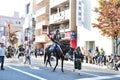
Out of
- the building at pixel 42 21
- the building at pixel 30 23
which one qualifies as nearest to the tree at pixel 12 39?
the building at pixel 30 23

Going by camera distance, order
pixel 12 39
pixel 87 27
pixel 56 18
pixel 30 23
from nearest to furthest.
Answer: pixel 87 27, pixel 56 18, pixel 30 23, pixel 12 39

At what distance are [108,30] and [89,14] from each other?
1292 centimetres

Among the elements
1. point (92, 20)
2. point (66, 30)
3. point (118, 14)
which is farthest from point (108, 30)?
point (66, 30)

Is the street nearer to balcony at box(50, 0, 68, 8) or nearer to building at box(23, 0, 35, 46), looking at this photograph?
balcony at box(50, 0, 68, 8)

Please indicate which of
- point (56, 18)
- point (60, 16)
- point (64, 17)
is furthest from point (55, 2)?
point (64, 17)

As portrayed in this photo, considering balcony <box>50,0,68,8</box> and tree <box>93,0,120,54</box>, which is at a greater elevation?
balcony <box>50,0,68,8</box>

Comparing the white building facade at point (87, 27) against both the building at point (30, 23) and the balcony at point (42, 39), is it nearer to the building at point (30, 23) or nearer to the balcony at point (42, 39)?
the balcony at point (42, 39)

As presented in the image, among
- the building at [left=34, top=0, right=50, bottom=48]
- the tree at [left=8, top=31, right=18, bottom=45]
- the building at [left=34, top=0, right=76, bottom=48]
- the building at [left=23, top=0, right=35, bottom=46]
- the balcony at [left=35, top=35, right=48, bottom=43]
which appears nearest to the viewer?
the building at [left=34, top=0, right=76, bottom=48]

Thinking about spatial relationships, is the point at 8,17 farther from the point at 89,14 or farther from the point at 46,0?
the point at 89,14

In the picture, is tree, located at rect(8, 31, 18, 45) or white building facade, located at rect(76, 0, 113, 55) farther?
tree, located at rect(8, 31, 18, 45)

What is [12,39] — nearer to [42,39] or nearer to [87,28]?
[42,39]

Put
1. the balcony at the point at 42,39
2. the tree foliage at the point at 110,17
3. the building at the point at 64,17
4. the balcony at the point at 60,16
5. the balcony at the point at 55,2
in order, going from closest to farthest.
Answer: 1. the tree foliage at the point at 110,17
2. the building at the point at 64,17
3. the balcony at the point at 60,16
4. the balcony at the point at 55,2
5. the balcony at the point at 42,39

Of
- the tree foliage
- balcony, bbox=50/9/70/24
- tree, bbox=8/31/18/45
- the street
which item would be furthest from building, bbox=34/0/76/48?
the street

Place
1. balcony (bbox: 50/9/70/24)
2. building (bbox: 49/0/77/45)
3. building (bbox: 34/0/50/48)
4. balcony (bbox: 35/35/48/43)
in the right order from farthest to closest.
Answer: balcony (bbox: 35/35/48/43) → building (bbox: 34/0/50/48) → balcony (bbox: 50/9/70/24) → building (bbox: 49/0/77/45)
